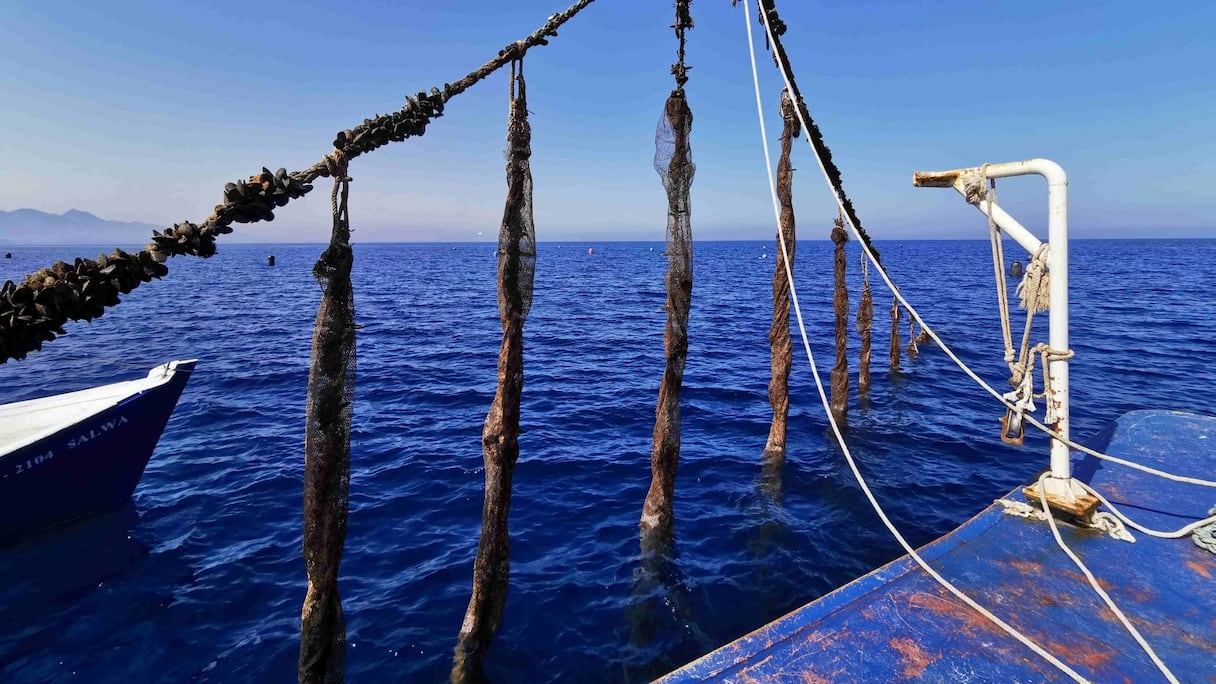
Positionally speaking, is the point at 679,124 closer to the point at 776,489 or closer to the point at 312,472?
the point at 312,472

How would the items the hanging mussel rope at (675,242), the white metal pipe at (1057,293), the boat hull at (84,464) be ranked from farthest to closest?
the boat hull at (84,464), the hanging mussel rope at (675,242), the white metal pipe at (1057,293)

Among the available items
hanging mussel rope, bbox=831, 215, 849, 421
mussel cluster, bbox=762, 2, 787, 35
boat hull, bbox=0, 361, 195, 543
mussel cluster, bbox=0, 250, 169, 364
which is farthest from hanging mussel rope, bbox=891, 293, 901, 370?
mussel cluster, bbox=0, 250, 169, 364

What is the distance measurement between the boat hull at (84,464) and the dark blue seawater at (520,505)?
1.39 ft

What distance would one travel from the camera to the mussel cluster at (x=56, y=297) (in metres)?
3.13

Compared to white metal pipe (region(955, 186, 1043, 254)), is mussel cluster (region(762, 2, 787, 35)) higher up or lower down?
higher up

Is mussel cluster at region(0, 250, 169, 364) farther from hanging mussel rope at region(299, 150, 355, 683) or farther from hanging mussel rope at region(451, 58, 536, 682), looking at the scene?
hanging mussel rope at region(451, 58, 536, 682)

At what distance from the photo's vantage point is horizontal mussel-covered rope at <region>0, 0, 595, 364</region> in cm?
317

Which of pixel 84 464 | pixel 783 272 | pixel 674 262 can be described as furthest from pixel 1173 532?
pixel 84 464

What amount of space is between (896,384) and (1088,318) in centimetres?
2397

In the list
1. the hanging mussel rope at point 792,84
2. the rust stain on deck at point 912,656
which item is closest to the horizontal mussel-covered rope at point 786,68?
the hanging mussel rope at point 792,84

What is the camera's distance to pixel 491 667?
8.02 metres

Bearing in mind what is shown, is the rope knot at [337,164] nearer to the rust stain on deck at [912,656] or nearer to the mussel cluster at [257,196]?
the mussel cluster at [257,196]

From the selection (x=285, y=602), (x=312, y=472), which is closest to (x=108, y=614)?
(x=285, y=602)

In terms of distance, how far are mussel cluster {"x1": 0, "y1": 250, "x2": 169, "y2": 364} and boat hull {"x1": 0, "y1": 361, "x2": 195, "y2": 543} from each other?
10.4m
